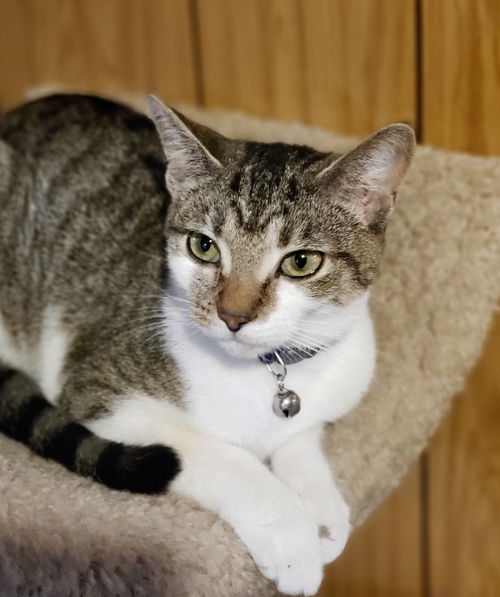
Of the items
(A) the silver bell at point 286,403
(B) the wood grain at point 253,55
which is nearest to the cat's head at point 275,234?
(A) the silver bell at point 286,403

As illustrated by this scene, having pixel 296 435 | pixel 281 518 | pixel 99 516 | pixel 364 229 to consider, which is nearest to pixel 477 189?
pixel 364 229

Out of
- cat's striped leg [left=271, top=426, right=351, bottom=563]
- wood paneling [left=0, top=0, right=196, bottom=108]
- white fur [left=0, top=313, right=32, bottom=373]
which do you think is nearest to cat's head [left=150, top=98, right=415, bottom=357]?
cat's striped leg [left=271, top=426, right=351, bottom=563]

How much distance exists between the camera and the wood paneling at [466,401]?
1.81 metres

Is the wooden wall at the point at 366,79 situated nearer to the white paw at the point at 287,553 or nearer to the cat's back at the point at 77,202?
the cat's back at the point at 77,202

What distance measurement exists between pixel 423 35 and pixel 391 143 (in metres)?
0.73

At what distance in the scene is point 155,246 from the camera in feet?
5.41

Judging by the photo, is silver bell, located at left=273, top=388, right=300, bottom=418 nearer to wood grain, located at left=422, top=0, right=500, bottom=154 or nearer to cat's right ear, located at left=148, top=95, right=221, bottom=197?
cat's right ear, located at left=148, top=95, right=221, bottom=197

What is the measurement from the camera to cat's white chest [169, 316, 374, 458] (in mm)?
1412

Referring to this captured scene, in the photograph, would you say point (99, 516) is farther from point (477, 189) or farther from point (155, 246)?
point (477, 189)

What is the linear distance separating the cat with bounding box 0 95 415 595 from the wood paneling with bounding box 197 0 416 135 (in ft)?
1.92

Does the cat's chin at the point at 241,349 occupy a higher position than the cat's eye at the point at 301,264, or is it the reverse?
the cat's eye at the point at 301,264

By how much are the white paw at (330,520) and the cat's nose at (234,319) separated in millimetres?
368

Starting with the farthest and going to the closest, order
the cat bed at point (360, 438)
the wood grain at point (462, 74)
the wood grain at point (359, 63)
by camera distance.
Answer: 1. the wood grain at point (359, 63)
2. the wood grain at point (462, 74)
3. the cat bed at point (360, 438)

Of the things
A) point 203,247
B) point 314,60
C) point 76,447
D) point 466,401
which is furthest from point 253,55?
point 76,447
